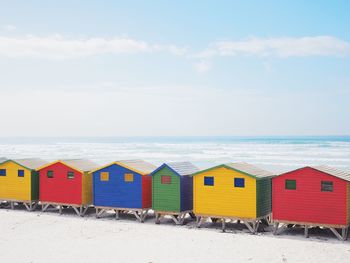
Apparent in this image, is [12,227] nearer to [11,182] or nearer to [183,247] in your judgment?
[11,182]

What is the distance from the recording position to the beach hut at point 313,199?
73.5 feet

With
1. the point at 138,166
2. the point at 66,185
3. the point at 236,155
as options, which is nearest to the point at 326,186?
the point at 138,166

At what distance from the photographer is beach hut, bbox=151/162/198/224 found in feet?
87.2

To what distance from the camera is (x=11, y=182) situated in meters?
32.5

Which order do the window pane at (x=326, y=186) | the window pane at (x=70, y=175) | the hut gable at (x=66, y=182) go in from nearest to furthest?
the window pane at (x=326, y=186) → the hut gable at (x=66, y=182) → the window pane at (x=70, y=175)

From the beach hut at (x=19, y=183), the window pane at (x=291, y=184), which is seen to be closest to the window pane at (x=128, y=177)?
the beach hut at (x=19, y=183)

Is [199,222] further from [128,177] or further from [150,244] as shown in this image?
[128,177]

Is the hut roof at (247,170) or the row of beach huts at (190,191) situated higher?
the hut roof at (247,170)

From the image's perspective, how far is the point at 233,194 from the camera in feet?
81.8

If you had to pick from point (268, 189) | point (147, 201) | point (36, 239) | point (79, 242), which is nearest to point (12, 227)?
point (36, 239)

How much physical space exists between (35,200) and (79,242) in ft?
34.2

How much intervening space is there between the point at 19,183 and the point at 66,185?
3.92 metres

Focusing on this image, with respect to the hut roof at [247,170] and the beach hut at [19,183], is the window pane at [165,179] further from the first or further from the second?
the beach hut at [19,183]

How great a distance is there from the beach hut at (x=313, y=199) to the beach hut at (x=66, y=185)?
11966 millimetres
